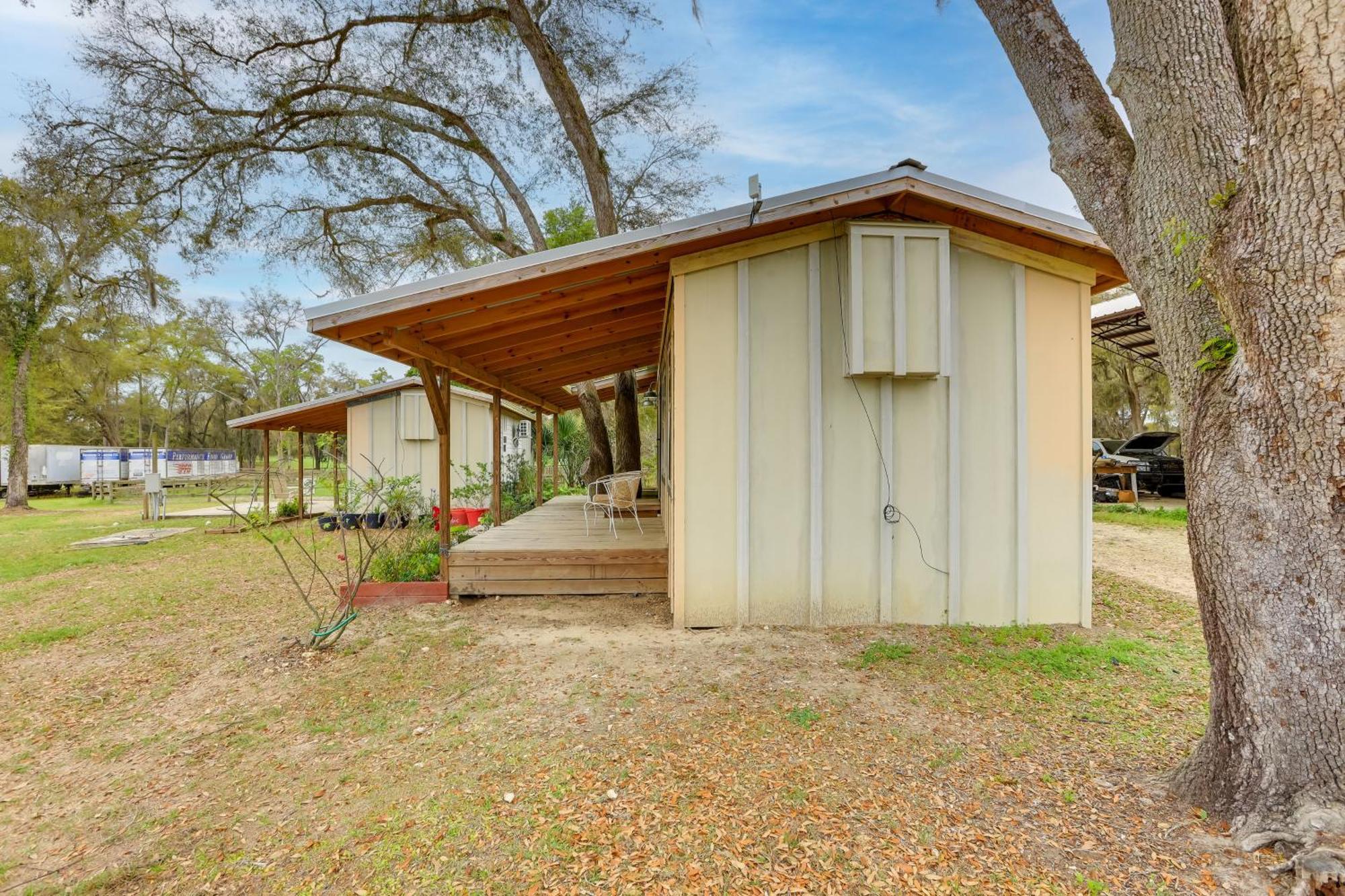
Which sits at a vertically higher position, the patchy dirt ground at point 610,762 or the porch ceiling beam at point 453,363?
the porch ceiling beam at point 453,363

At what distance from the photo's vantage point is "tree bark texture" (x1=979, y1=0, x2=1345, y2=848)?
1862 mm

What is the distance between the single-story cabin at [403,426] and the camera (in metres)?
11.3

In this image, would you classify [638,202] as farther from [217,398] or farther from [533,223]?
[217,398]

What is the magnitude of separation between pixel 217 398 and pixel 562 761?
47.2 m

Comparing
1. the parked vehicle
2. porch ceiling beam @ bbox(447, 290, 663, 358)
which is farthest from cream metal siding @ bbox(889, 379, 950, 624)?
the parked vehicle

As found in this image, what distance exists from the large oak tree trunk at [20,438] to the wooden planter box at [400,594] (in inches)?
720

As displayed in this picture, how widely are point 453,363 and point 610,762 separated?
4.39 metres

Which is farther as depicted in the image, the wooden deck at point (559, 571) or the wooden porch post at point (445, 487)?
the wooden deck at point (559, 571)

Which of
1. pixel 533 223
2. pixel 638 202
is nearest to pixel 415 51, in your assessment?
pixel 533 223

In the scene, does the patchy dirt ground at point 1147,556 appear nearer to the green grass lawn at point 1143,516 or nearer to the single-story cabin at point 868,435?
the green grass lawn at point 1143,516

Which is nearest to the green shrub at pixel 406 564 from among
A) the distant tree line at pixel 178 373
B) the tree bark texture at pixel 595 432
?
the tree bark texture at pixel 595 432

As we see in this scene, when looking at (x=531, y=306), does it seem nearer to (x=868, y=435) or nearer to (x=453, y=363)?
(x=453, y=363)

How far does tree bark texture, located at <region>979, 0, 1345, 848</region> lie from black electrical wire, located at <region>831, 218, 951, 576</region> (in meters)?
2.12

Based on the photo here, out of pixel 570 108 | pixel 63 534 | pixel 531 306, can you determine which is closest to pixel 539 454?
pixel 570 108
